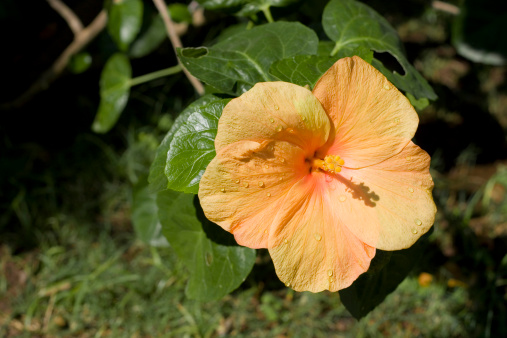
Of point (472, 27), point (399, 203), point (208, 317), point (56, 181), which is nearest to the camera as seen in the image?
point (399, 203)

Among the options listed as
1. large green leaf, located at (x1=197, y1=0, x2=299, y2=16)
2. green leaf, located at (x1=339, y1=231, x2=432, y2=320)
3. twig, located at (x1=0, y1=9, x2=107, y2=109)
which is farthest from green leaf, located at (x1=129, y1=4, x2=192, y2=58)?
green leaf, located at (x1=339, y1=231, x2=432, y2=320)

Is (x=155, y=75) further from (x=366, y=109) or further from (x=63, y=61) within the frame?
(x=366, y=109)

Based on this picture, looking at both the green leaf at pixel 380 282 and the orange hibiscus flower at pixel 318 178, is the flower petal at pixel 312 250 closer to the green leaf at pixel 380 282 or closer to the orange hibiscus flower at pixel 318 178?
the orange hibiscus flower at pixel 318 178

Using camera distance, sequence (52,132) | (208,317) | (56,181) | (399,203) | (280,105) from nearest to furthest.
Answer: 1. (280,105)
2. (399,203)
3. (208,317)
4. (56,181)
5. (52,132)

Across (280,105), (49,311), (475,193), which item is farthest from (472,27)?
(49,311)

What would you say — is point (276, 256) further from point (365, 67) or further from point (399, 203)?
point (365, 67)
